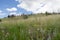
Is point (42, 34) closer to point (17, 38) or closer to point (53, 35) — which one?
point (53, 35)

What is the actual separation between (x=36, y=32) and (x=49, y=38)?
0.76 meters

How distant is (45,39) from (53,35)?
0.23 m

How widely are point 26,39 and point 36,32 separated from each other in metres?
0.74

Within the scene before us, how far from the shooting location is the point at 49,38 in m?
4.61

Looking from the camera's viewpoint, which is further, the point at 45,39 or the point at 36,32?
the point at 36,32

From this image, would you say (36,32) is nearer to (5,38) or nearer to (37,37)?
(37,37)

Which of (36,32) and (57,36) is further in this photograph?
(36,32)

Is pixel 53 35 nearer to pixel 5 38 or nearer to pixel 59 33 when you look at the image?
pixel 59 33

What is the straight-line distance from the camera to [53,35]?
15.8ft

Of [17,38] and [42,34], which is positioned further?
[42,34]

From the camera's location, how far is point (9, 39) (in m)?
4.77

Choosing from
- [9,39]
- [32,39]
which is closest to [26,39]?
[32,39]

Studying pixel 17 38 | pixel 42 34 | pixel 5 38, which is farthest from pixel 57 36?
pixel 5 38

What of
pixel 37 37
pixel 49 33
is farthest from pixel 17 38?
pixel 49 33
